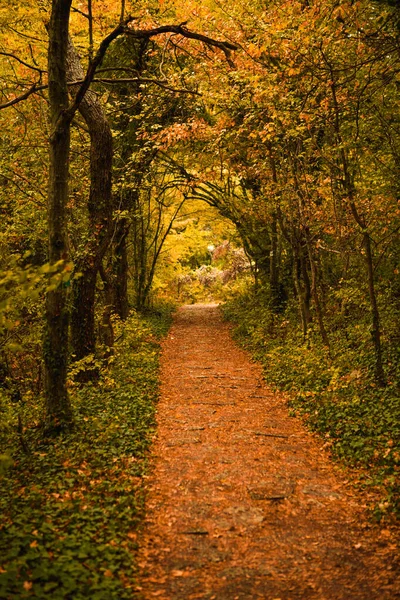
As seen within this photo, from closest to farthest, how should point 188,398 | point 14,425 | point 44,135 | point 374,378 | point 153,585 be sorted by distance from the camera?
point 153,585
point 14,425
point 374,378
point 188,398
point 44,135

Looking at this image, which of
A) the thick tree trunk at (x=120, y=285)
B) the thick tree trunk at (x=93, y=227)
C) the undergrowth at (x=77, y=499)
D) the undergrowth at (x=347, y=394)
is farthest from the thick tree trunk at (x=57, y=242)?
the thick tree trunk at (x=120, y=285)

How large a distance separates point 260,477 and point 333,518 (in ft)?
3.80

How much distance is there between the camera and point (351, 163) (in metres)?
11.5

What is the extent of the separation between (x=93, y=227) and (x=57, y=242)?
2.52 m

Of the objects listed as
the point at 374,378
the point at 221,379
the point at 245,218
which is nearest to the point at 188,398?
the point at 221,379

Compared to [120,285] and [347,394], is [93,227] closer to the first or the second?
[347,394]

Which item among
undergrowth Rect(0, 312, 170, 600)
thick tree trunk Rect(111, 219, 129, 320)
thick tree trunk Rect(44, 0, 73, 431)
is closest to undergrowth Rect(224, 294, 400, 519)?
undergrowth Rect(0, 312, 170, 600)

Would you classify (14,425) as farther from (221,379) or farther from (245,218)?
(245,218)

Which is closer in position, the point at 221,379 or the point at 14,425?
the point at 14,425

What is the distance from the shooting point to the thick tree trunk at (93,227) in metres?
9.30

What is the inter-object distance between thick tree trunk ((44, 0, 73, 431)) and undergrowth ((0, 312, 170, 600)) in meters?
0.55

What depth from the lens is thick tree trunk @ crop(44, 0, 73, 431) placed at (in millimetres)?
6848

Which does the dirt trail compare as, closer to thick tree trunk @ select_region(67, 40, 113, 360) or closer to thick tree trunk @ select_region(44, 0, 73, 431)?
thick tree trunk @ select_region(44, 0, 73, 431)

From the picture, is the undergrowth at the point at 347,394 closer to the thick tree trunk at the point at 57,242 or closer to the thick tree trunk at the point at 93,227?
the thick tree trunk at the point at 57,242
